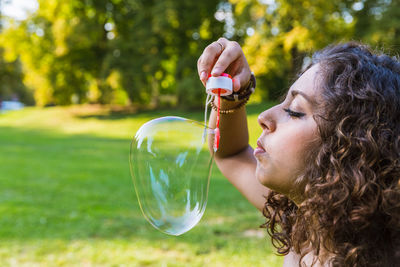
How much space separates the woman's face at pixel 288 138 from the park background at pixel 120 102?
0.46 meters

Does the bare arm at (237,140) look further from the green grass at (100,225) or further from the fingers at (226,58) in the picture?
the green grass at (100,225)

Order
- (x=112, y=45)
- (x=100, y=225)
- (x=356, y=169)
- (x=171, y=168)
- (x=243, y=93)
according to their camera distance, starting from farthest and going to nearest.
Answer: (x=112, y=45), (x=100, y=225), (x=171, y=168), (x=243, y=93), (x=356, y=169)

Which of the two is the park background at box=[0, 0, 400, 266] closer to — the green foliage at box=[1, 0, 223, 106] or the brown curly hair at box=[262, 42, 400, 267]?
the green foliage at box=[1, 0, 223, 106]

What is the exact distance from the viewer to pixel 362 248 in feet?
3.70

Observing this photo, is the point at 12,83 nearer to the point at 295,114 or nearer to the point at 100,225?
the point at 100,225

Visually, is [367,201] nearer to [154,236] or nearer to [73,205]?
[154,236]

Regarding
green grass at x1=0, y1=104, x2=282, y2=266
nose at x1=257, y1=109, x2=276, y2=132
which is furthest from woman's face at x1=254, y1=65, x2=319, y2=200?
green grass at x1=0, y1=104, x2=282, y2=266

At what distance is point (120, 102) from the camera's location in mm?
31516

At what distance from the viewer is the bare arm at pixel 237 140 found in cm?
136

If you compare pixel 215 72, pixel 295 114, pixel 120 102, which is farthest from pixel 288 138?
pixel 120 102

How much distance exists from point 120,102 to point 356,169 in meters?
31.1

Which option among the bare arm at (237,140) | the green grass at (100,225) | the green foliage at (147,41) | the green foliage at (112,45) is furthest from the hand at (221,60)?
the green foliage at (112,45)

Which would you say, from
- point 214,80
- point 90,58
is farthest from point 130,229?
point 90,58

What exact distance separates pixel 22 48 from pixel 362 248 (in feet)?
81.4
